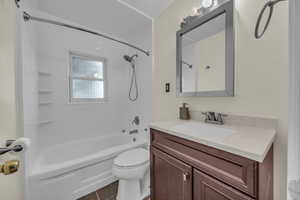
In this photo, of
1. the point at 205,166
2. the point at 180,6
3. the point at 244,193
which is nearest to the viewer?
the point at 244,193

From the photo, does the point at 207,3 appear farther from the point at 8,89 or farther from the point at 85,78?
the point at 85,78

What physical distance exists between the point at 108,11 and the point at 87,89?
1414 mm

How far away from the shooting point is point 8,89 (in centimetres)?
60

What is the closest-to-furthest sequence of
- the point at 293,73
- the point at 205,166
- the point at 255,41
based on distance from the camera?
the point at 293,73
the point at 205,166
the point at 255,41

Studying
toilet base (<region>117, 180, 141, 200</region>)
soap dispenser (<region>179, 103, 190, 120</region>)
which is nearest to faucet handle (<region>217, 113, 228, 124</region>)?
soap dispenser (<region>179, 103, 190, 120</region>)

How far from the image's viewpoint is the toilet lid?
4.42ft

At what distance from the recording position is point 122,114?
9.35ft

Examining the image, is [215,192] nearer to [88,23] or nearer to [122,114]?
[122,114]

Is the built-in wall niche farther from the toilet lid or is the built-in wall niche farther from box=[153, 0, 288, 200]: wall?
box=[153, 0, 288, 200]: wall

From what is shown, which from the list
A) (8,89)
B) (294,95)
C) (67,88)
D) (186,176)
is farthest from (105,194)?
(294,95)

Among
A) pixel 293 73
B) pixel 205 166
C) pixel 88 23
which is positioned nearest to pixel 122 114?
pixel 88 23

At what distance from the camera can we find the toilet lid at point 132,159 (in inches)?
53.1

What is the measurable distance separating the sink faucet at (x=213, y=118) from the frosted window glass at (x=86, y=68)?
2233 mm

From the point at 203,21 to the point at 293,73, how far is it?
1.00 meters
